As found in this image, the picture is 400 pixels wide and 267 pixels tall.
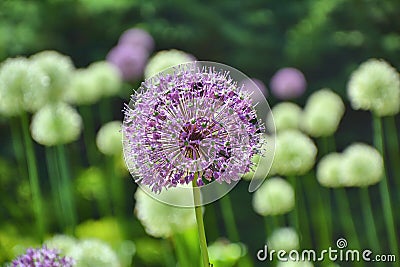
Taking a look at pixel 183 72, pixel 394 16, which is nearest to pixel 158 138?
pixel 183 72

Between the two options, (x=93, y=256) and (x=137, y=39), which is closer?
(x=93, y=256)

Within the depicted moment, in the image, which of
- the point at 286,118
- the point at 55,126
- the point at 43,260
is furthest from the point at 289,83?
the point at 43,260

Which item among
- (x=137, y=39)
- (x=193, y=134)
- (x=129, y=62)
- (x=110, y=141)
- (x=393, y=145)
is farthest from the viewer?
(x=393, y=145)

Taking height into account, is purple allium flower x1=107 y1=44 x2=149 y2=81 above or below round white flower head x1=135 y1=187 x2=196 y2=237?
above

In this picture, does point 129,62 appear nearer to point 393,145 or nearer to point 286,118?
point 286,118

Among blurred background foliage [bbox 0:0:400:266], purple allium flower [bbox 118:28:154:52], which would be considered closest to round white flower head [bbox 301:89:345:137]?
purple allium flower [bbox 118:28:154:52]

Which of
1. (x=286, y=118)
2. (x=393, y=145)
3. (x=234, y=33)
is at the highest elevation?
(x=234, y=33)

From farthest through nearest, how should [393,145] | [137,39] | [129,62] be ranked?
Answer: [393,145] → [137,39] → [129,62]

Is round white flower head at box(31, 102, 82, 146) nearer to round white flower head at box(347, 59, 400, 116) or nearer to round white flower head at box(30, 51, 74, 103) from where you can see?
round white flower head at box(30, 51, 74, 103)
